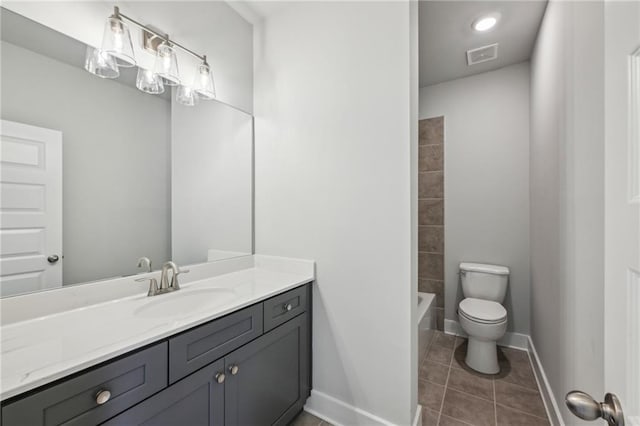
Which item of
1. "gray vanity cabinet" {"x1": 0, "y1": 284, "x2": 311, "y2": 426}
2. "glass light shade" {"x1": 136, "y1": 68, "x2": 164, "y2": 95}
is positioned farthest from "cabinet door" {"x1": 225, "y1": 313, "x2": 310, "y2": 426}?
"glass light shade" {"x1": 136, "y1": 68, "x2": 164, "y2": 95}

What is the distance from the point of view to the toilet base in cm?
203

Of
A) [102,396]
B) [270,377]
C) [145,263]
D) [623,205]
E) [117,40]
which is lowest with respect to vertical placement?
[270,377]

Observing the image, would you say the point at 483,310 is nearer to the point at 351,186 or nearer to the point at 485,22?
the point at 351,186

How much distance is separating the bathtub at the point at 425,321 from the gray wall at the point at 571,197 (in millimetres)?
765

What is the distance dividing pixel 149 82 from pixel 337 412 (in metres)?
2.06

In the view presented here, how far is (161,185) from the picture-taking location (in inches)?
57.7

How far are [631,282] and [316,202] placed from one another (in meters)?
1.32

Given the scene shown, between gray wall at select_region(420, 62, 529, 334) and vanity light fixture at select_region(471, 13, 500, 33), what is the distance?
67 centimetres

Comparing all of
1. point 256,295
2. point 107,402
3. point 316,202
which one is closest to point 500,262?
point 316,202

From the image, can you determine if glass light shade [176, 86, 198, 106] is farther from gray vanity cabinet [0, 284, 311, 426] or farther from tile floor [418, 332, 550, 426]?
tile floor [418, 332, 550, 426]

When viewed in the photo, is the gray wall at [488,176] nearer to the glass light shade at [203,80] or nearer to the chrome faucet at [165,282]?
the glass light shade at [203,80]

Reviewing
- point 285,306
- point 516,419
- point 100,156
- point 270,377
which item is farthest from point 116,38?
point 516,419

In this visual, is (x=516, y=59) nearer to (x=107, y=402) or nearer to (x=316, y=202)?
(x=316, y=202)

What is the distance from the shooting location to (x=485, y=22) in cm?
187
